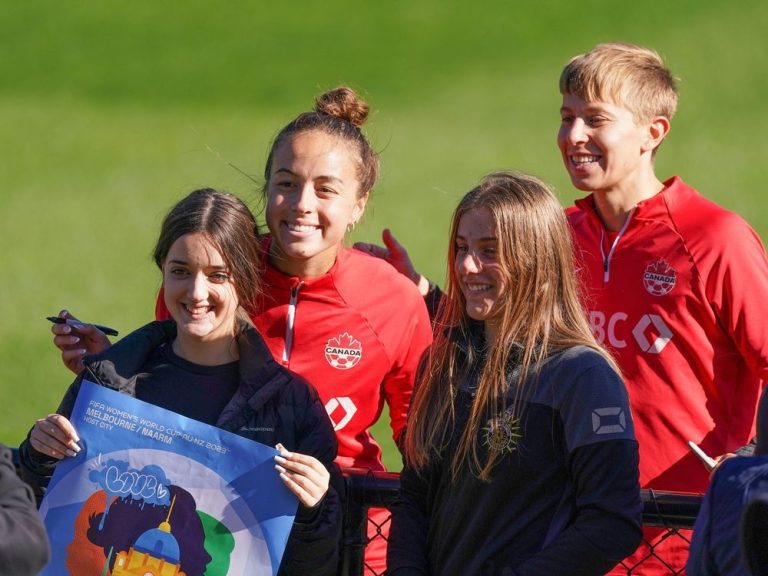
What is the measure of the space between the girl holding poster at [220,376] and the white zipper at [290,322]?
0.21m

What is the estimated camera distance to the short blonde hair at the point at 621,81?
433 cm

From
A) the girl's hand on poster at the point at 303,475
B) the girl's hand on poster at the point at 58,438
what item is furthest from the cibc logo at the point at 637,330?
the girl's hand on poster at the point at 58,438

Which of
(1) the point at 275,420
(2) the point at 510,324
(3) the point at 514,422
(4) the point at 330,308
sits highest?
(4) the point at 330,308

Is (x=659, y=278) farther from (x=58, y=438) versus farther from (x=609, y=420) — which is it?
(x=58, y=438)

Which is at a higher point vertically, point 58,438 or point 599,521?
point 58,438

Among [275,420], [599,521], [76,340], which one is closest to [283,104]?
[76,340]

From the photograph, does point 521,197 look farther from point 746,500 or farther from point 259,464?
point 746,500

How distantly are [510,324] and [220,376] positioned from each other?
2.54 ft

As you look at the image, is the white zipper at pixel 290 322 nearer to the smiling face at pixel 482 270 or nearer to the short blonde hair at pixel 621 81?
the smiling face at pixel 482 270

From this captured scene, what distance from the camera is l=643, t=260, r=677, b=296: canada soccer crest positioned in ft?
13.3

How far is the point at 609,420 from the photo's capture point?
9.87ft

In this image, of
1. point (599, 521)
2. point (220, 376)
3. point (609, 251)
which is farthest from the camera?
point (609, 251)

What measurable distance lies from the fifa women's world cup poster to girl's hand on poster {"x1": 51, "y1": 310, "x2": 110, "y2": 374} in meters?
0.55

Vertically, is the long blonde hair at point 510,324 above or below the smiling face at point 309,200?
below
